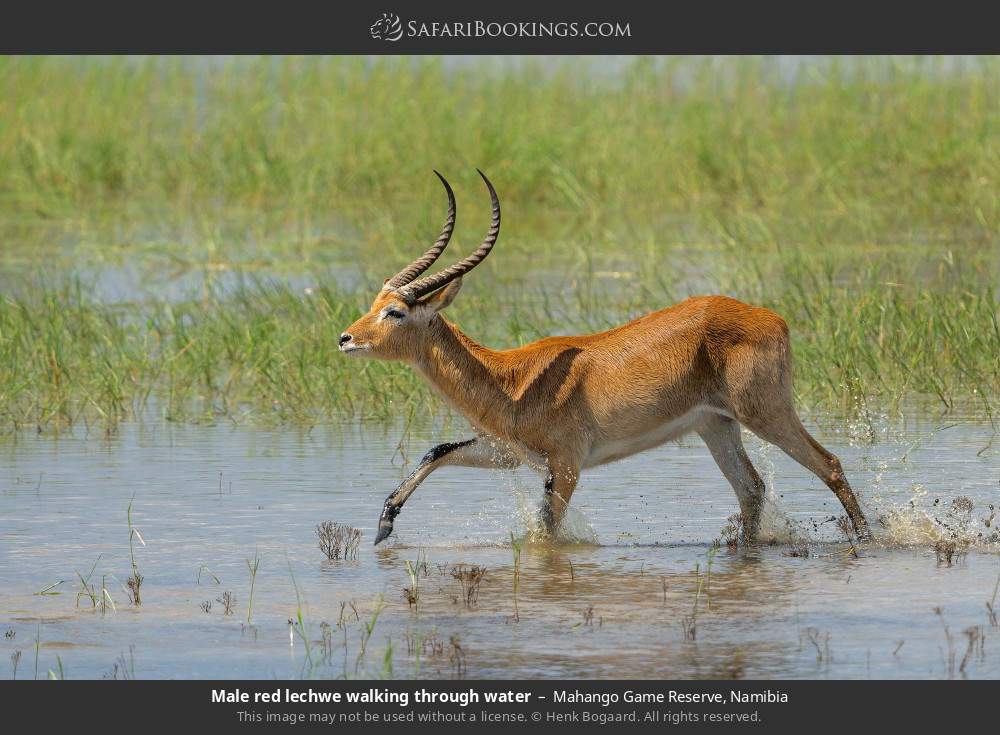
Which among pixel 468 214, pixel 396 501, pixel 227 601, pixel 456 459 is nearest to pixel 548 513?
pixel 456 459

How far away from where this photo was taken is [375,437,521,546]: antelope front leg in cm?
829

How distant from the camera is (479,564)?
7.76 m

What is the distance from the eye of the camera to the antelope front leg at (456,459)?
8.29 meters

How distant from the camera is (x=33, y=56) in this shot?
78.9ft

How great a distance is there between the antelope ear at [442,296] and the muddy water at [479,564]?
993mm

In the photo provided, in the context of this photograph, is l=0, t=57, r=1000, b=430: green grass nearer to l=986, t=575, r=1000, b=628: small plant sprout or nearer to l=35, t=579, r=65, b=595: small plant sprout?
l=35, t=579, r=65, b=595: small plant sprout

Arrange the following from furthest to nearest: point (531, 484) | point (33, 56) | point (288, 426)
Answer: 1. point (33, 56)
2. point (288, 426)
3. point (531, 484)

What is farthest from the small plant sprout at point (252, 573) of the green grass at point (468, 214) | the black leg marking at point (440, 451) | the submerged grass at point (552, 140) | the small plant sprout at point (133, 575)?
the submerged grass at point (552, 140)

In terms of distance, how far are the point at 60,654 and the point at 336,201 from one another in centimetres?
1348

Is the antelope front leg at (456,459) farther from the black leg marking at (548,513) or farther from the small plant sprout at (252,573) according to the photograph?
the small plant sprout at (252,573)

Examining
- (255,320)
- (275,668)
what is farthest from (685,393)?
(255,320)

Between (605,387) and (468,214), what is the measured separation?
10069 mm

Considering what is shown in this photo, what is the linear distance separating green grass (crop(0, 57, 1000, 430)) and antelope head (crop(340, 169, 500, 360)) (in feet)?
6.76
